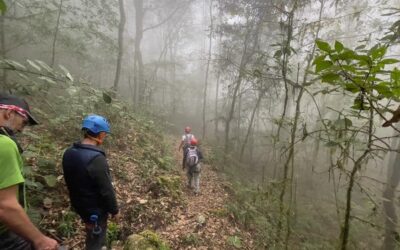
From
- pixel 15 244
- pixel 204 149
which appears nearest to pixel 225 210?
pixel 15 244

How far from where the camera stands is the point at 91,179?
352cm

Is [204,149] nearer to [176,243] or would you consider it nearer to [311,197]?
[311,197]

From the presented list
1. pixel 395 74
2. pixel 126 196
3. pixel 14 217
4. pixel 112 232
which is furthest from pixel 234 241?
pixel 395 74

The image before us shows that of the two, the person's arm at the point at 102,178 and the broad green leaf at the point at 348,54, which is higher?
the broad green leaf at the point at 348,54

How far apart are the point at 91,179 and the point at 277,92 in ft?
48.2

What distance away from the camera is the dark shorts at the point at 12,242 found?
207 cm

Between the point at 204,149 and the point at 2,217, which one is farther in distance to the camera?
the point at 204,149

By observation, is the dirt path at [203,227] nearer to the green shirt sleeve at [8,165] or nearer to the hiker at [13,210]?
the hiker at [13,210]

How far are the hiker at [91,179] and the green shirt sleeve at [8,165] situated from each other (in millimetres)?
1544

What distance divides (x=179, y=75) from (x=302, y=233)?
28155mm

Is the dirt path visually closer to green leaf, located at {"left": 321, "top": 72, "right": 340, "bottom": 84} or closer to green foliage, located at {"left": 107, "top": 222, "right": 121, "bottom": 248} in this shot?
green foliage, located at {"left": 107, "top": 222, "right": 121, "bottom": 248}

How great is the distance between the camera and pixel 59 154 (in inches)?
260

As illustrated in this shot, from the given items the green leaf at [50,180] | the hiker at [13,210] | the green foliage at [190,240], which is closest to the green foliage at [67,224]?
the green leaf at [50,180]

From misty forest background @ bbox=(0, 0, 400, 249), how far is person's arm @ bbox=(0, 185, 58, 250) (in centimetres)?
112
